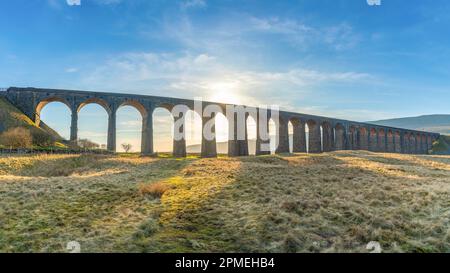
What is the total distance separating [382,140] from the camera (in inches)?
4368

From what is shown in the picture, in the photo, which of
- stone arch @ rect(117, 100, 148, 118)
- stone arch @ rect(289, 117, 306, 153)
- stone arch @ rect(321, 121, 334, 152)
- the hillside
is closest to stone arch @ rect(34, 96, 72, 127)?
the hillside

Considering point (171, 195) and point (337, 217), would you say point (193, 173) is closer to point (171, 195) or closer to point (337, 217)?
point (171, 195)

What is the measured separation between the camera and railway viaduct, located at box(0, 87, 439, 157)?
156 feet

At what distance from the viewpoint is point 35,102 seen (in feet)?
154

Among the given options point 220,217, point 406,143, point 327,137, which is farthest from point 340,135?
point 220,217

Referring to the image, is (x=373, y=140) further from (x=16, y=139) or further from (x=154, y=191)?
(x=154, y=191)

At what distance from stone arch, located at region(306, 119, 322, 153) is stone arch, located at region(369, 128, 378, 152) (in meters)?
33.8

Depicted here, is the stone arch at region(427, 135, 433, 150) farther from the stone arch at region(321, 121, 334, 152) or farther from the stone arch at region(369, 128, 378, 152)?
the stone arch at region(321, 121, 334, 152)

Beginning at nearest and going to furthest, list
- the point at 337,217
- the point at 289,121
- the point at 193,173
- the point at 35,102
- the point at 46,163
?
the point at 337,217
the point at 193,173
the point at 46,163
the point at 35,102
the point at 289,121

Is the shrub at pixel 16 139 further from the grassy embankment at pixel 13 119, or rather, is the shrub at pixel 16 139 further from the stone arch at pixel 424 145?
the stone arch at pixel 424 145

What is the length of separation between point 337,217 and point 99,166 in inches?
1017

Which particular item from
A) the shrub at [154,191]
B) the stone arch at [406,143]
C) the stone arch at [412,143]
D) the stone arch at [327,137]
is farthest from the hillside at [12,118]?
the stone arch at [412,143]
